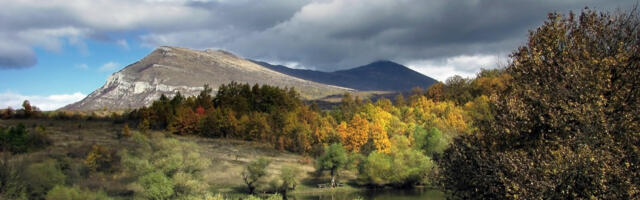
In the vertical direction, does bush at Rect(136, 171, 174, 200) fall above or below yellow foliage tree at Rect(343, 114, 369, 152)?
below

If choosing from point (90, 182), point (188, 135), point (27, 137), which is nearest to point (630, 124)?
point (90, 182)

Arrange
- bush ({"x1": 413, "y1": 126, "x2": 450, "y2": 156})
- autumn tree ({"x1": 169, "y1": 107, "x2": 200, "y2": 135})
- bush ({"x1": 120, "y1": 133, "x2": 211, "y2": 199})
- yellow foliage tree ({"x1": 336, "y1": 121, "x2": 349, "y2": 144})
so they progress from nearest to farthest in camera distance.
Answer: bush ({"x1": 120, "y1": 133, "x2": 211, "y2": 199}) → bush ({"x1": 413, "y1": 126, "x2": 450, "y2": 156}) → yellow foliage tree ({"x1": 336, "y1": 121, "x2": 349, "y2": 144}) → autumn tree ({"x1": 169, "y1": 107, "x2": 200, "y2": 135})

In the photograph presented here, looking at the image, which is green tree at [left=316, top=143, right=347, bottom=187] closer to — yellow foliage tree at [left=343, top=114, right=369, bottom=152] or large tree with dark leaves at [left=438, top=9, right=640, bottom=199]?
yellow foliage tree at [left=343, top=114, right=369, bottom=152]

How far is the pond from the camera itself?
90.3m

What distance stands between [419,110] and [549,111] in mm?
137085

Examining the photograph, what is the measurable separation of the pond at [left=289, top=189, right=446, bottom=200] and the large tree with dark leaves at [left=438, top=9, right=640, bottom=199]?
61360 mm

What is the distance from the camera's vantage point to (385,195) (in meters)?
96.4

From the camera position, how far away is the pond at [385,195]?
90.3 m

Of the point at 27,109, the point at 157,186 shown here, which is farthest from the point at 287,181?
the point at 27,109

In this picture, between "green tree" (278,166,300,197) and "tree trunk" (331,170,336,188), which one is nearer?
"green tree" (278,166,300,197)

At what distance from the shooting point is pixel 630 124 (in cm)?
2084

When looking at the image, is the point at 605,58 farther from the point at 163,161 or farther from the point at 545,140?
the point at 163,161

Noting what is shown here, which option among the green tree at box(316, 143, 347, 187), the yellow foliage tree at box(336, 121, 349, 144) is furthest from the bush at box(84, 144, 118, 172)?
the yellow foliage tree at box(336, 121, 349, 144)

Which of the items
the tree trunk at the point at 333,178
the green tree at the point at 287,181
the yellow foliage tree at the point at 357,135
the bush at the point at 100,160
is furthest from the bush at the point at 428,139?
the bush at the point at 100,160
